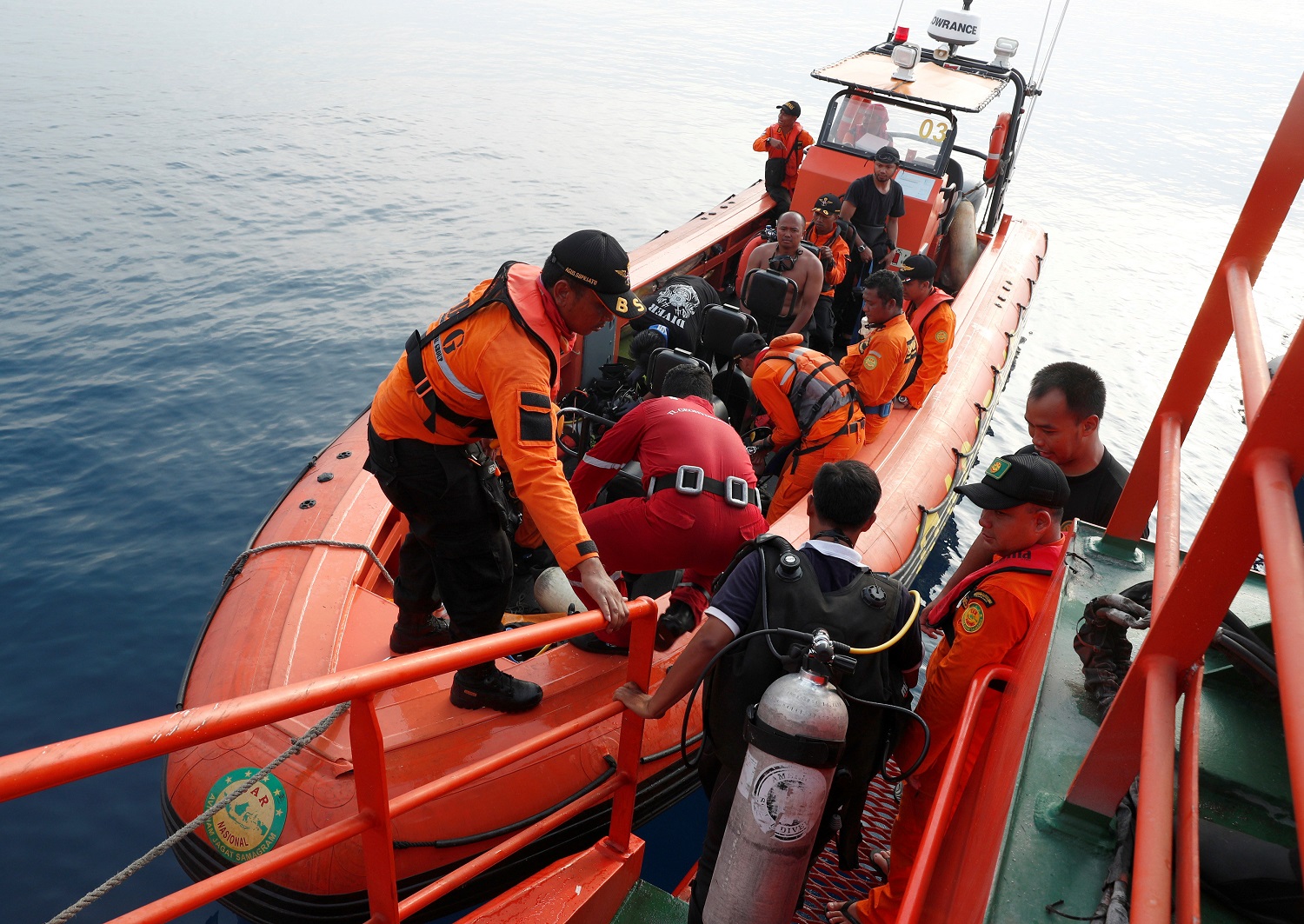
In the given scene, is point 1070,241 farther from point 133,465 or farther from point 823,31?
point 823,31

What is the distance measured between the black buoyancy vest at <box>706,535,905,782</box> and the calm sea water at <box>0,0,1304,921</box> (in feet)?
8.18

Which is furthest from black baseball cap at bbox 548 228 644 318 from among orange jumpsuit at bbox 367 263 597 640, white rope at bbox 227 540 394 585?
white rope at bbox 227 540 394 585

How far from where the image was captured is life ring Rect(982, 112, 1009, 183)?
6.99 m

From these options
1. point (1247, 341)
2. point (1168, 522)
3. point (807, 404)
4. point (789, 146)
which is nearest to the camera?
point (1247, 341)

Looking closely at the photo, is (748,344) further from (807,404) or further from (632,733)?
(632,733)

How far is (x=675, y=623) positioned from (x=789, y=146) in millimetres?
5640

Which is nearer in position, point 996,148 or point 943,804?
point 943,804

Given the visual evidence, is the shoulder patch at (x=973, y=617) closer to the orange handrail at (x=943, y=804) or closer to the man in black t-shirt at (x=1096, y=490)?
the orange handrail at (x=943, y=804)

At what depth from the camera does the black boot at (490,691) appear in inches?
107

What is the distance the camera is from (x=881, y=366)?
166 inches

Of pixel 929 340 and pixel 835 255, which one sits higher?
pixel 835 255

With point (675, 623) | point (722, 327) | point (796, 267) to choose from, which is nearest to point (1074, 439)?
point (675, 623)

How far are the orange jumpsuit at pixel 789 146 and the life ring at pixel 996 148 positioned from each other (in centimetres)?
146

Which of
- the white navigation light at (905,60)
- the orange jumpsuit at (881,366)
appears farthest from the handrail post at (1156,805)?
the white navigation light at (905,60)
